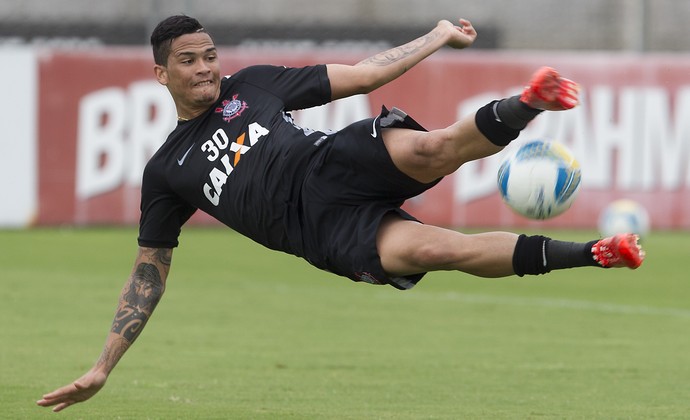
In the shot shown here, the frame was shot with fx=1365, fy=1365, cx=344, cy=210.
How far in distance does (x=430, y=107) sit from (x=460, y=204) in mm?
1631

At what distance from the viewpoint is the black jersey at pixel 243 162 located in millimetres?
7082

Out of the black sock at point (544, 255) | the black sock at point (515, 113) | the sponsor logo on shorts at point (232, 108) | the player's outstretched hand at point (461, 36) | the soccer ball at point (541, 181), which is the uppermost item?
the player's outstretched hand at point (461, 36)

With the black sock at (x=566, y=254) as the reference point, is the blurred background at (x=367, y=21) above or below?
below

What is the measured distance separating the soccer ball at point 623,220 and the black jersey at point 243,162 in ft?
41.0

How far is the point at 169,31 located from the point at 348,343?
3892 mm

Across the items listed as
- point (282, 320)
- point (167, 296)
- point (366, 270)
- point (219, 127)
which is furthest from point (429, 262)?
point (167, 296)

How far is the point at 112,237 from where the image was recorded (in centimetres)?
2005

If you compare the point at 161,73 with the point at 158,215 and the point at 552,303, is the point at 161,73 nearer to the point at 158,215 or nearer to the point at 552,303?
the point at 158,215

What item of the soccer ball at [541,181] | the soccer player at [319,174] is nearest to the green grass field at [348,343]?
the soccer player at [319,174]

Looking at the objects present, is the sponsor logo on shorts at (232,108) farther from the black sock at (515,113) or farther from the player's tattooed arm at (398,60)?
the black sock at (515,113)

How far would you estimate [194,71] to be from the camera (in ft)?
24.1

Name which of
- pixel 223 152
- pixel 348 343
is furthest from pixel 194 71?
pixel 348 343

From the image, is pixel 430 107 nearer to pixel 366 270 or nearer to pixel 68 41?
pixel 68 41

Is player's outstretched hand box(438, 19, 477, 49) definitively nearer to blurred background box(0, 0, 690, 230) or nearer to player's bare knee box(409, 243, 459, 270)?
player's bare knee box(409, 243, 459, 270)
